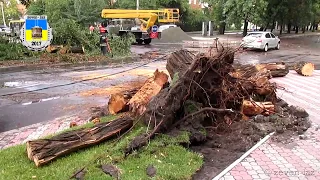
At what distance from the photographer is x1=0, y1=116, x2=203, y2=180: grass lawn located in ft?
14.6

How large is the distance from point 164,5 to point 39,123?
42.8m

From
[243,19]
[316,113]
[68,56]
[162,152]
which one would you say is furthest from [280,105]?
[243,19]

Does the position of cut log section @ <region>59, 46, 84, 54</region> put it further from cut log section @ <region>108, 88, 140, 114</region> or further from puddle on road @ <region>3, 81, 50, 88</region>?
cut log section @ <region>108, 88, 140, 114</region>

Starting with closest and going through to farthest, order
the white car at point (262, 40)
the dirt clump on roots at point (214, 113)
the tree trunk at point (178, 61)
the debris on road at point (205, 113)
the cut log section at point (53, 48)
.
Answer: the debris on road at point (205, 113), the dirt clump on roots at point (214, 113), the tree trunk at point (178, 61), the cut log section at point (53, 48), the white car at point (262, 40)

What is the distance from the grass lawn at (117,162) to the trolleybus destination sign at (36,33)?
12.4 m

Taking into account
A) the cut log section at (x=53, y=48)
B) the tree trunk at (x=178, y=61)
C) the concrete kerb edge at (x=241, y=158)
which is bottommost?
the concrete kerb edge at (x=241, y=158)

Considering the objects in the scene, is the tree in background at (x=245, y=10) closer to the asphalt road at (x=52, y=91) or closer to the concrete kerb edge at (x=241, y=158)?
the asphalt road at (x=52, y=91)

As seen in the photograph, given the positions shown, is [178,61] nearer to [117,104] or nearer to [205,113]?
[205,113]

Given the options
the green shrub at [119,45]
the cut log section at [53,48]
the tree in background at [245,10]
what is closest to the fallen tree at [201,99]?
the cut log section at [53,48]

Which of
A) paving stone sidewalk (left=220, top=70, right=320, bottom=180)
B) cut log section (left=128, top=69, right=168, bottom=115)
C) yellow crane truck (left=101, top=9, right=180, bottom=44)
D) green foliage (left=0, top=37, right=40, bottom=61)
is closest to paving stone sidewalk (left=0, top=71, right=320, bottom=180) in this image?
→ paving stone sidewalk (left=220, top=70, right=320, bottom=180)

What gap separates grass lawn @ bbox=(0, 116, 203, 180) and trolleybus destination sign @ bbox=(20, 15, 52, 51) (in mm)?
12447

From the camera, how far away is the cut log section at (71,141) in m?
4.70

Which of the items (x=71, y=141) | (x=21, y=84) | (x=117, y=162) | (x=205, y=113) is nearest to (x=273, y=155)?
(x=205, y=113)

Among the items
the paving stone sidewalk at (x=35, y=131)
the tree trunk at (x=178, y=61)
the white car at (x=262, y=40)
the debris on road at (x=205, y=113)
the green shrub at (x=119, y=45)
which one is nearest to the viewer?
the debris on road at (x=205, y=113)
